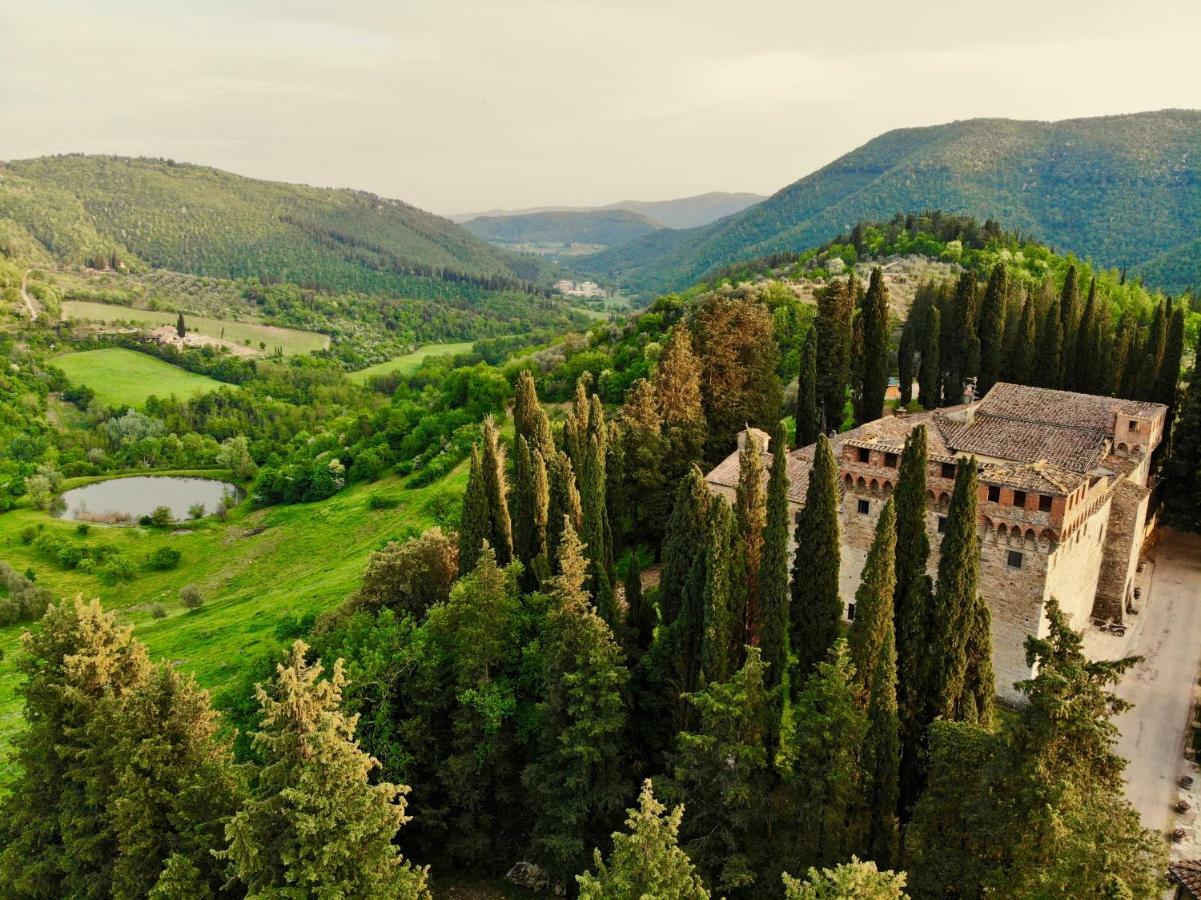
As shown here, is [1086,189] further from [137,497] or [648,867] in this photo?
[648,867]

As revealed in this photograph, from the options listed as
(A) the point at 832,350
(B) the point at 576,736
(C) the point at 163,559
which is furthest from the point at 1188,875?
(C) the point at 163,559

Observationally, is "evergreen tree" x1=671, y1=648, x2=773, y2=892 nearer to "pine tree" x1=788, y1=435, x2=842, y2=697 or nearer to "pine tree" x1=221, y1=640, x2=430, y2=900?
"pine tree" x1=788, y1=435, x2=842, y2=697

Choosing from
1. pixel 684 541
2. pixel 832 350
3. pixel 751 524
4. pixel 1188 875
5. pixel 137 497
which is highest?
pixel 832 350

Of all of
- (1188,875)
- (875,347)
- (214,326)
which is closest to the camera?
(1188,875)

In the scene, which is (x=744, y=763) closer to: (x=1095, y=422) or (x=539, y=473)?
(x=539, y=473)

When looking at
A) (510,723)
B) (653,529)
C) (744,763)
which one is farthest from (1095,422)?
(510,723)

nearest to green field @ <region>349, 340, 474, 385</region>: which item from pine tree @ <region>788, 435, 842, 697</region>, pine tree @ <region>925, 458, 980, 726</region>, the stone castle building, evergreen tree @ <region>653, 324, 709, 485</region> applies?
evergreen tree @ <region>653, 324, 709, 485</region>

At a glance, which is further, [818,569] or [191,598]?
[191,598]

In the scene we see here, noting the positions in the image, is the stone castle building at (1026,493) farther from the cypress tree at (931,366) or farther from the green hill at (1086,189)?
the green hill at (1086,189)
